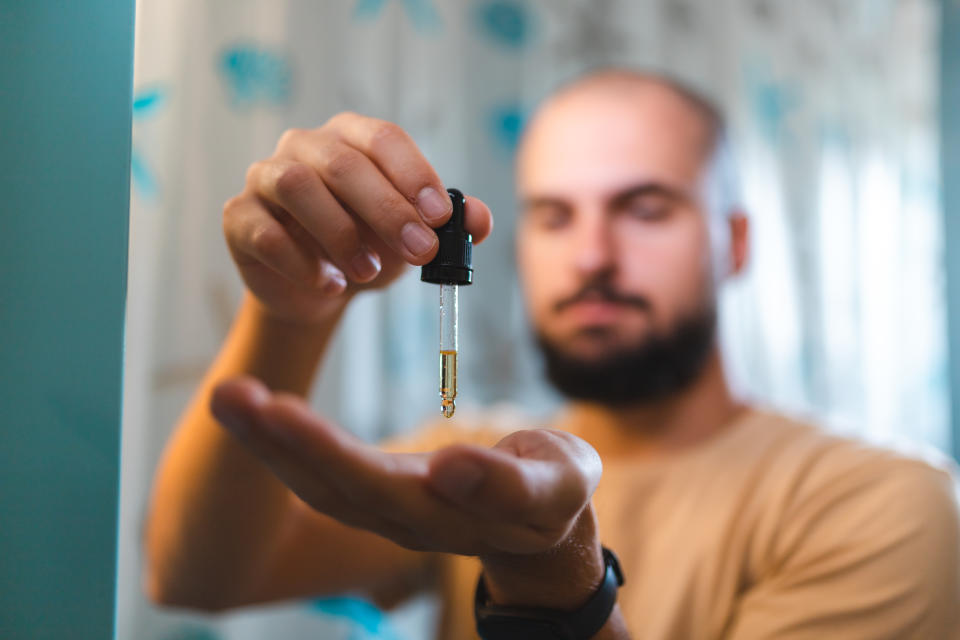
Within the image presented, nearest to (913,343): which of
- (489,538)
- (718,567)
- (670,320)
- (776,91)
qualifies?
(776,91)

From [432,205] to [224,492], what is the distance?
0.36 metres

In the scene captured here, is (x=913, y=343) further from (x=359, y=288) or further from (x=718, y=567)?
(x=359, y=288)

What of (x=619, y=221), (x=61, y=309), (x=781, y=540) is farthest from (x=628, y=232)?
(x=61, y=309)

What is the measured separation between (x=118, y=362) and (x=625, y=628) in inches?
12.5

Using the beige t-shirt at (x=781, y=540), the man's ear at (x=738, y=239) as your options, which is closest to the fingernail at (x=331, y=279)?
the beige t-shirt at (x=781, y=540)

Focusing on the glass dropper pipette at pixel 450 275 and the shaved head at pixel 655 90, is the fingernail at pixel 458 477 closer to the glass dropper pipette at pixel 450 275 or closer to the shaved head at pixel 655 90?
the glass dropper pipette at pixel 450 275

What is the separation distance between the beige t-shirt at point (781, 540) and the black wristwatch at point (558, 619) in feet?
0.25

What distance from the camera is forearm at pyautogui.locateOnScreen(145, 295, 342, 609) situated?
1.69 ft

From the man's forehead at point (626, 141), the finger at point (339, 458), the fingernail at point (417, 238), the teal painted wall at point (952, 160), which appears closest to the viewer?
the finger at point (339, 458)

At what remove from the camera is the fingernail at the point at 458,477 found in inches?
10.1

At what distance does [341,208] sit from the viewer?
38cm

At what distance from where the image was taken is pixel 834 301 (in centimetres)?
147

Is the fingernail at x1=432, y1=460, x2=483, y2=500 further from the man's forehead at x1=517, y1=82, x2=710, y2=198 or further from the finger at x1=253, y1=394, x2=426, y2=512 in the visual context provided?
the man's forehead at x1=517, y1=82, x2=710, y2=198

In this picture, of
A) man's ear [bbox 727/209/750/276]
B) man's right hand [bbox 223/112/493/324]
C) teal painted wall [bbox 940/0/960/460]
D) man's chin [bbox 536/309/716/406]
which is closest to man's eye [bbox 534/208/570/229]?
man's chin [bbox 536/309/716/406]
